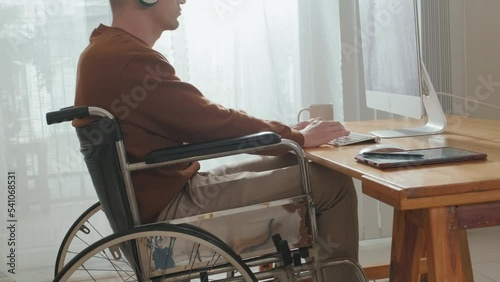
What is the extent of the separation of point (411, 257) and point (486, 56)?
71.9 inches

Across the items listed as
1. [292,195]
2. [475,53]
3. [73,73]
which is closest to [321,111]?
[292,195]

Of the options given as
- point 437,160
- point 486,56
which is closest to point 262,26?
point 486,56

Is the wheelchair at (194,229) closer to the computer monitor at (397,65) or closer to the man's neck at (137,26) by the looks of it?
the man's neck at (137,26)

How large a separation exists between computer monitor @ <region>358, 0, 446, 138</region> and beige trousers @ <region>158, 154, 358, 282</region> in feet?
0.96

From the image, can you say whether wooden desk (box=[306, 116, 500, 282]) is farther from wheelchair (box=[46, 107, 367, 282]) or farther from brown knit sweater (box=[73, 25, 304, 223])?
brown knit sweater (box=[73, 25, 304, 223])

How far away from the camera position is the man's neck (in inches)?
70.7

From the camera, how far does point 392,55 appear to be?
2.08m

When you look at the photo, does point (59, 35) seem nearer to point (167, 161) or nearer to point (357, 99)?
point (357, 99)

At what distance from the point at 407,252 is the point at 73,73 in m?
1.75

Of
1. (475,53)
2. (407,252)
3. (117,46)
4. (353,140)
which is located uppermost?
(117,46)

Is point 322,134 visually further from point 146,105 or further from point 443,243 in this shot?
point 443,243

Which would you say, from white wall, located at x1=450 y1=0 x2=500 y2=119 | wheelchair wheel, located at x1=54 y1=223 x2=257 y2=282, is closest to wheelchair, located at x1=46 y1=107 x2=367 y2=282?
wheelchair wheel, located at x1=54 y1=223 x2=257 y2=282

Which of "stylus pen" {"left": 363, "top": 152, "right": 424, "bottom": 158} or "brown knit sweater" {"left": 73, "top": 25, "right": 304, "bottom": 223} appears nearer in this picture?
"stylus pen" {"left": 363, "top": 152, "right": 424, "bottom": 158}

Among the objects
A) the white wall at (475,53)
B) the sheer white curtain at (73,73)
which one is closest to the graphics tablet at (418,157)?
the sheer white curtain at (73,73)
